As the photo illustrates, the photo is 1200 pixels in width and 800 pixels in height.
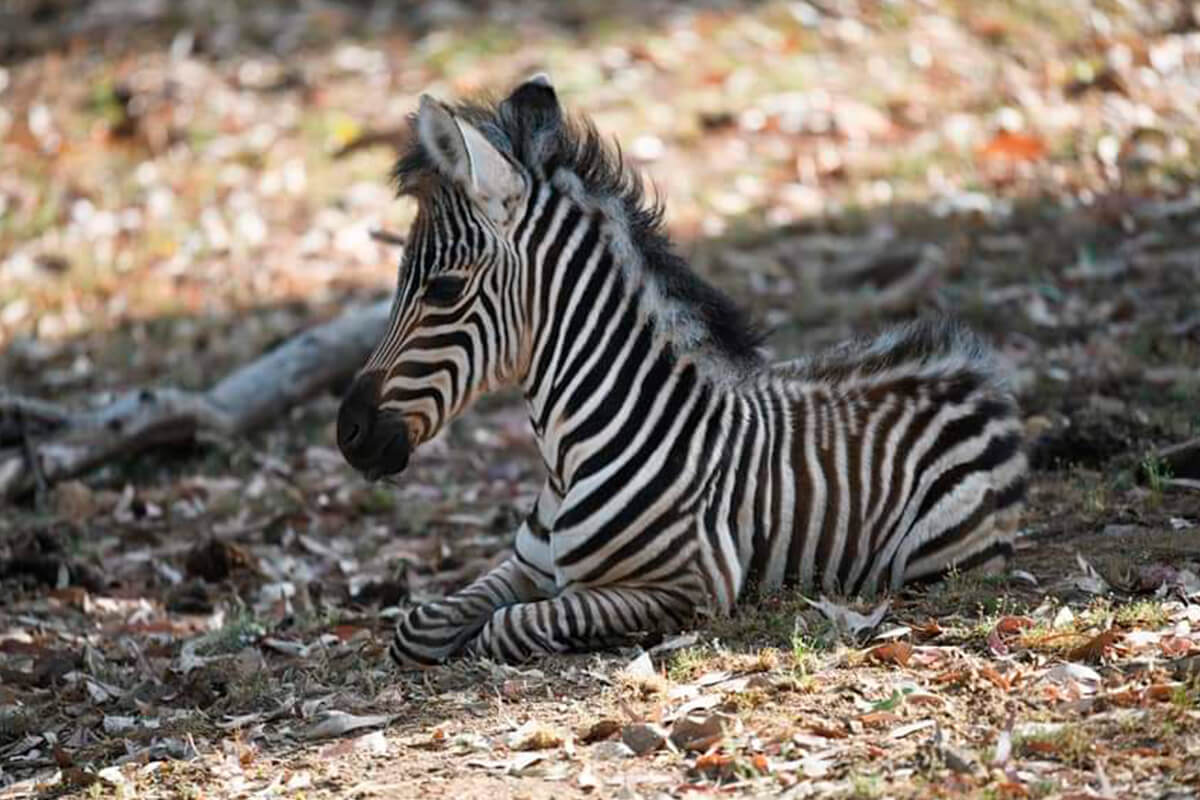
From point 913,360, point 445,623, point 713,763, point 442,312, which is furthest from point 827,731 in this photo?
point 442,312

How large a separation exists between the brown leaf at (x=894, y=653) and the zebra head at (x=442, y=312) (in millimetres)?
1886

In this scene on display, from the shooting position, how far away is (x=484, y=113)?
23.3 feet

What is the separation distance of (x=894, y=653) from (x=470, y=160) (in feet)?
7.95

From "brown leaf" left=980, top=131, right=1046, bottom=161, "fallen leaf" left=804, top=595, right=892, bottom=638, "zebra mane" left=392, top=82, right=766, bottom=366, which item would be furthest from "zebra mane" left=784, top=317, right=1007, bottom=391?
"brown leaf" left=980, top=131, right=1046, bottom=161

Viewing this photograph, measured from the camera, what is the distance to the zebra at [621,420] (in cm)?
670

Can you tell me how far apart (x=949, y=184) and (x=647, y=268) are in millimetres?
7913

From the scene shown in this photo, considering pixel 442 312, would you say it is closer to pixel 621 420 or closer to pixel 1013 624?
pixel 621 420

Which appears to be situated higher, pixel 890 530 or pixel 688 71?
pixel 688 71

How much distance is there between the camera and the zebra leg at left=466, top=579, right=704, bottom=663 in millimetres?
6605

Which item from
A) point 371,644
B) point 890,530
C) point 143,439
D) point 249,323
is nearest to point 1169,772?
point 890,530

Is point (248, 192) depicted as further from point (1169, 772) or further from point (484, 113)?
point (1169, 772)

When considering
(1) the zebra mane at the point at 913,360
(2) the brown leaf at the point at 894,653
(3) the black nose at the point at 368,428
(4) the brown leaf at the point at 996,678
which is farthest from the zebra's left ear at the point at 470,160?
(4) the brown leaf at the point at 996,678

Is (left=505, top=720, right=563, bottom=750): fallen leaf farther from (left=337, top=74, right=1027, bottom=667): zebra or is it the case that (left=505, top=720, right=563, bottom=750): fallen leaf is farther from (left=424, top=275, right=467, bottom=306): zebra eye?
(left=424, top=275, right=467, bottom=306): zebra eye

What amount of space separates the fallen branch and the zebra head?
12.3 feet
